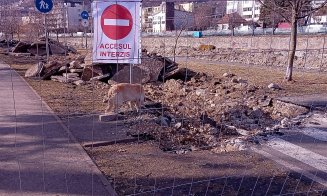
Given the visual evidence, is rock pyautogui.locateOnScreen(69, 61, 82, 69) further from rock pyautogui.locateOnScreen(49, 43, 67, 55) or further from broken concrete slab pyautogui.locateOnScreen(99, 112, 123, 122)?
rock pyautogui.locateOnScreen(49, 43, 67, 55)

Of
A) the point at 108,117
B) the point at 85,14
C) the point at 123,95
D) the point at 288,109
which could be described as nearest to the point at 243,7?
the point at 288,109

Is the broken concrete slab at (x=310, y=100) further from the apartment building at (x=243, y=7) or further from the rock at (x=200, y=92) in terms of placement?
the apartment building at (x=243, y=7)

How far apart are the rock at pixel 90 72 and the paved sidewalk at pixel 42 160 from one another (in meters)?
6.42

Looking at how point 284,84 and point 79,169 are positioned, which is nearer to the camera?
point 79,169

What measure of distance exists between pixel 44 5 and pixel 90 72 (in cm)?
425

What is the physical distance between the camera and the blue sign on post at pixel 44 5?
12411 millimetres

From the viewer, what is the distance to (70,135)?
25.6 ft

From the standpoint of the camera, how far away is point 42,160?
636 cm

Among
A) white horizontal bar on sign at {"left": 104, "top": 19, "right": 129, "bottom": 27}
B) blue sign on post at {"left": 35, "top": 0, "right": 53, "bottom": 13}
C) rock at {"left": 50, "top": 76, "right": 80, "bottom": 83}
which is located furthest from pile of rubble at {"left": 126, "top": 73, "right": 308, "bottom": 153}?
blue sign on post at {"left": 35, "top": 0, "right": 53, "bottom": 13}

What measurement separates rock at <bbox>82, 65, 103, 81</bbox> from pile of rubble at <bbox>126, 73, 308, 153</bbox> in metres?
2.16

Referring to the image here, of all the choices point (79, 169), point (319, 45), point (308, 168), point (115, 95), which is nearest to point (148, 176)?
point (79, 169)

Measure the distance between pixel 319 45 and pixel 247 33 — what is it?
43.7 ft

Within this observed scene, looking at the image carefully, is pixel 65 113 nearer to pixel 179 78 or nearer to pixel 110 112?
pixel 110 112

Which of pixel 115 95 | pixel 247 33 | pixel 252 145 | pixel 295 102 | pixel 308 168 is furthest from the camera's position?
pixel 247 33
